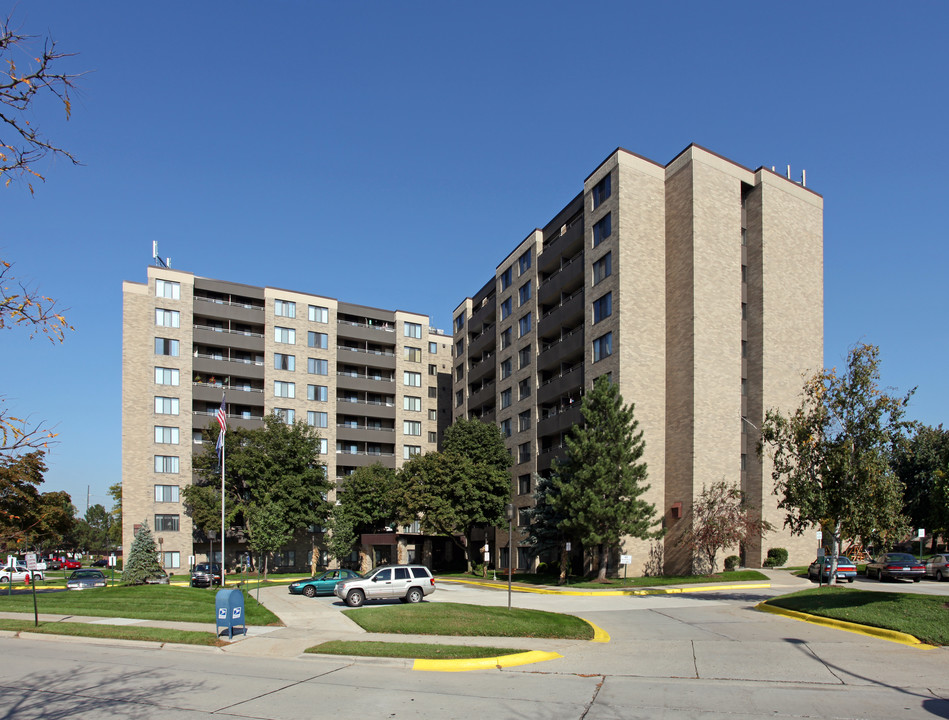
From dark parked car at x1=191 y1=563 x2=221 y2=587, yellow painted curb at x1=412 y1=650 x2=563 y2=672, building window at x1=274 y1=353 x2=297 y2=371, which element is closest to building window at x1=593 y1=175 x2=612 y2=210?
building window at x1=274 y1=353 x2=297 y2=371

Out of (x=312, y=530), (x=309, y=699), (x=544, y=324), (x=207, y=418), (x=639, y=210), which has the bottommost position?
(x=312, y=530)

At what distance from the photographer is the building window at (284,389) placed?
A: 241ft

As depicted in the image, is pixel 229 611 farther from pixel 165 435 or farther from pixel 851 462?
pixel 165 435

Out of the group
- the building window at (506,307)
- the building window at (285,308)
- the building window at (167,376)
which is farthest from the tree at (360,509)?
the building window at (167,376)

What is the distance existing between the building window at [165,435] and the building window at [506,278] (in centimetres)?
3404

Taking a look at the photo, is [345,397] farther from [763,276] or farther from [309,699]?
[309,699]

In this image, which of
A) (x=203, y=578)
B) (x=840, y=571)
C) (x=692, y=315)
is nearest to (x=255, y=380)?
(x=203, y=578)

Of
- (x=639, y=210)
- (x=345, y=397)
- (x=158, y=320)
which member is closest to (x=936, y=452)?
(x=639, y=210)

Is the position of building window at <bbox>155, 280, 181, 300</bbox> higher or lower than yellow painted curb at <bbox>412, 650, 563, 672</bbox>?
higher

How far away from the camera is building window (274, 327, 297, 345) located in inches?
2928

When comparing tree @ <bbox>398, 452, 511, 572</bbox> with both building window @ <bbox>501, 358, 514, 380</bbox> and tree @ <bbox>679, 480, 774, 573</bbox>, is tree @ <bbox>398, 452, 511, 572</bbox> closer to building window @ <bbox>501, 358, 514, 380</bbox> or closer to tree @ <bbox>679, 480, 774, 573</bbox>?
building window @ <bbox>501, 358, 514, 380</bbox>

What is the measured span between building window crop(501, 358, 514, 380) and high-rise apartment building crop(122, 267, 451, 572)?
59.9ft

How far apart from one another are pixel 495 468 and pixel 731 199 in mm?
27111

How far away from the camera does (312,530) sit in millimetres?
71625
